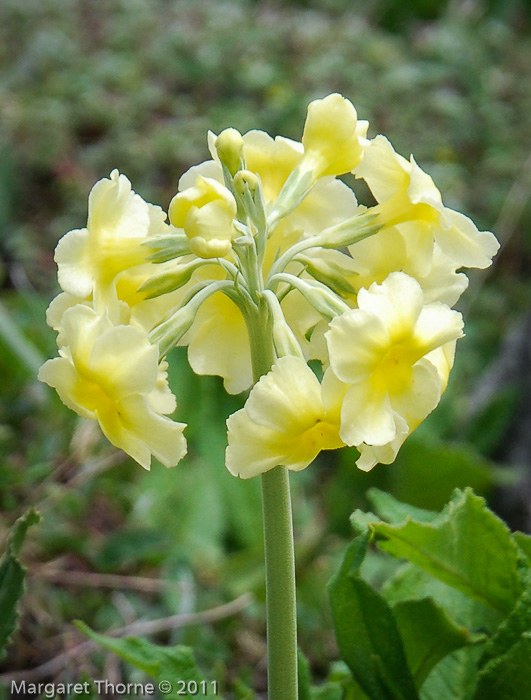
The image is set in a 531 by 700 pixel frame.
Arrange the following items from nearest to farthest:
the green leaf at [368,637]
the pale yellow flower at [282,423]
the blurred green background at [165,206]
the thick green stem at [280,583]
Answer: the pale yellow flower at [282,423]
the thick green stem at [280,583]
the green leaf at [368,637]
the blurred green background at [165,206]

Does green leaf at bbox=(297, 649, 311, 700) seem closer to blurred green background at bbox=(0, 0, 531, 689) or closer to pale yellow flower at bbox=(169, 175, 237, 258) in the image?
blurred green background at bbox=(0, 0, 531, 689)

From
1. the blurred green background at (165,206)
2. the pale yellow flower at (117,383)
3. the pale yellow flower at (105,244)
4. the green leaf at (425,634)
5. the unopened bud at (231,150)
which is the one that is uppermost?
the unopened bud at (231,150)

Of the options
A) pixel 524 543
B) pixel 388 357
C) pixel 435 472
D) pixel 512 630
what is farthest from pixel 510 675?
pixel 435 472

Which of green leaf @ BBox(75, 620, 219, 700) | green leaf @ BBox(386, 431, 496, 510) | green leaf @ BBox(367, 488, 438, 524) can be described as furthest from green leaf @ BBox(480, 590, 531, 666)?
green leaf @ BBox(386, 431, 496, 510)

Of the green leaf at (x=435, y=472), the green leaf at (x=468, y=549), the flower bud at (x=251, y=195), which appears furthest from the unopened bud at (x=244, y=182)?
the green leaf at (x=435, y=472)

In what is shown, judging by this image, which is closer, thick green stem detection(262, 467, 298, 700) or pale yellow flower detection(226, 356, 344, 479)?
pale yellow flower detection(226, 356, 344, 479)

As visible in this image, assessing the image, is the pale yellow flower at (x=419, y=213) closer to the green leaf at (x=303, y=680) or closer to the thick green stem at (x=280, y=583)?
the thick green stem at (x=280, y=583)
